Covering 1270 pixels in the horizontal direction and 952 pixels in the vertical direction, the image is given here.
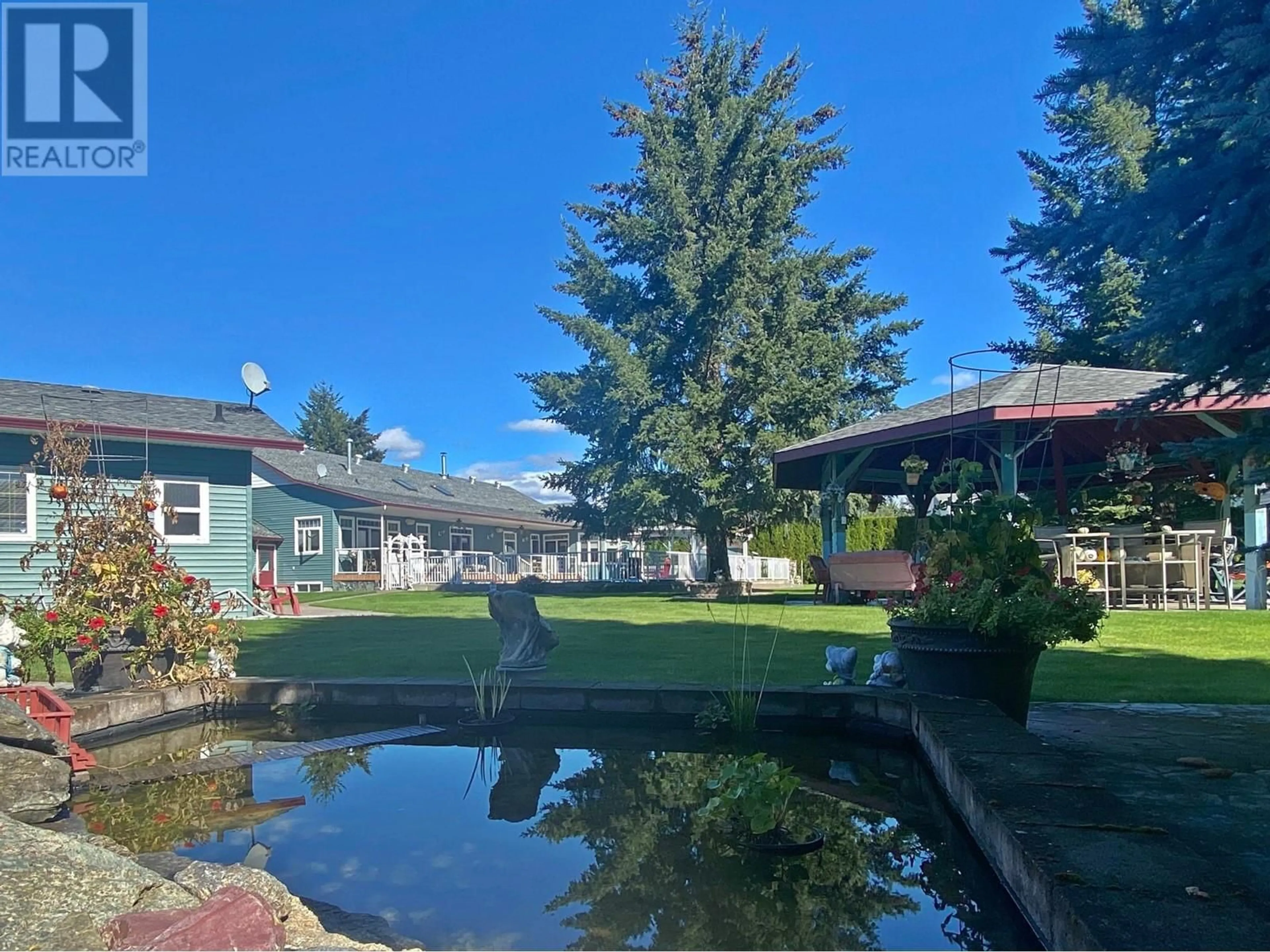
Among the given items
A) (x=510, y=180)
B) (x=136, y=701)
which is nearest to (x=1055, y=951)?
(x=136, y=701)

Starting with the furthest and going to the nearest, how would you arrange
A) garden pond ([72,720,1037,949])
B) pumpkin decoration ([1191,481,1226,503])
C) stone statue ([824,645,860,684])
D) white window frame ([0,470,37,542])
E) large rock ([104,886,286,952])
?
pumpkin decoration ([1191,481,1226,503])
white window frame ([0,470,37,542])
stone statue ([824,645,860,684])
garden pond ([72,720,1037,949])
large rock ([104,886,286,952])

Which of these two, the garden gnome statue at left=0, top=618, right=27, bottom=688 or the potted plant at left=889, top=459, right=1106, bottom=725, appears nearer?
the potted plant at left=889, top=459, right=1106, bottom=725

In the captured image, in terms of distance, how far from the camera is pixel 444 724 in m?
5.47

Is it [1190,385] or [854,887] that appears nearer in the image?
[854,887]

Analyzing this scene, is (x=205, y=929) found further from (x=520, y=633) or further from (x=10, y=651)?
(x=10, y=651)

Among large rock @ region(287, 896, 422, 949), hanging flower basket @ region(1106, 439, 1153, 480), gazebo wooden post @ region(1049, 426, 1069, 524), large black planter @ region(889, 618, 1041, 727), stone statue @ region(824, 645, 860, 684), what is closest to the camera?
large rock @ region(287, 896, 422, 949)

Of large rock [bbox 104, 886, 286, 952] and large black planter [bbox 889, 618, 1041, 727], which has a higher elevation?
large black planter [bbox 889, 618, 1041, 727]

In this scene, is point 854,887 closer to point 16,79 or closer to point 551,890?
A: point 551,890

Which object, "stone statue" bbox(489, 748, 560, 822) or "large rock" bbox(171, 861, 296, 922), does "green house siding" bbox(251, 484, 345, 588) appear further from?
"large rock" bbox(171, 861, 296, 922)

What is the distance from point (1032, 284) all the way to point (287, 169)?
73.2 ft

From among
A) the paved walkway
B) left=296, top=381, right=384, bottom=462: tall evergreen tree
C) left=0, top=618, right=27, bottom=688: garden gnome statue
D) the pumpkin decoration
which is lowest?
the paved walkway

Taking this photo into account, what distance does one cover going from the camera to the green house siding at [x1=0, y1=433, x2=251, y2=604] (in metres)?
12.4

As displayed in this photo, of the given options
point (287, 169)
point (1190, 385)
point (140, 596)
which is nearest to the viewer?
point (1190, 385)

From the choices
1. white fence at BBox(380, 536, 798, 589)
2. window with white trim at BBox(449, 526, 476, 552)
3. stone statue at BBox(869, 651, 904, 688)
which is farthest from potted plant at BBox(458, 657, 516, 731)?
window with white trim at BBox(449, 526, 476, 552)
